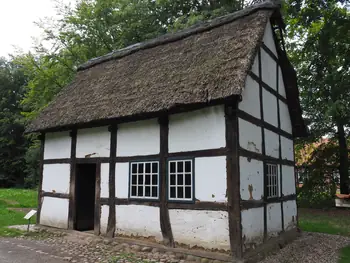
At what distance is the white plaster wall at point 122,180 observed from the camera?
319 inches

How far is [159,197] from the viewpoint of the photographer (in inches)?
290

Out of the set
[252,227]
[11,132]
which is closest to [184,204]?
[252,227]

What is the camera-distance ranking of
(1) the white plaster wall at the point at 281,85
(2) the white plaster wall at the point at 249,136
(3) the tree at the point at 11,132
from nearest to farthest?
(2) the white plaster wall at the point at 249,136 < (1) the white plaster wall at the point at 281,85 < (3) the tree at the point at 11,132

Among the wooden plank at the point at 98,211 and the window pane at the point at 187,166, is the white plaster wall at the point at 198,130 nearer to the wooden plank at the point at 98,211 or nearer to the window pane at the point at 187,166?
the window pane at the point at 187,166

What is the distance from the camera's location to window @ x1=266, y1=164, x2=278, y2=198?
802cm

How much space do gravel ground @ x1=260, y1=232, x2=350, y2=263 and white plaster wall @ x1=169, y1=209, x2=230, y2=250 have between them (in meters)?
1.15

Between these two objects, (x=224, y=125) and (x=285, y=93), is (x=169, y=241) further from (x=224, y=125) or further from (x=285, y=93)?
(x=285, y=93)

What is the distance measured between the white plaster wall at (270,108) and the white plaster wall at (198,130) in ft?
7.08

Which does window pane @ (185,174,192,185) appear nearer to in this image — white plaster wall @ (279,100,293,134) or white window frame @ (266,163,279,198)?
white window frame @ (266,163,279,198)

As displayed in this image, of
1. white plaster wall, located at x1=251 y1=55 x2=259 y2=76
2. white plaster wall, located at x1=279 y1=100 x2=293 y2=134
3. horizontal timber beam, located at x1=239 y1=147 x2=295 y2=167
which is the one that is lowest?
horizontal timber beam, located at x1=239 y1=147 x2=295 y2=167

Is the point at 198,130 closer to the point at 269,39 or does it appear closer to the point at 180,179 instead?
the point at 180,179

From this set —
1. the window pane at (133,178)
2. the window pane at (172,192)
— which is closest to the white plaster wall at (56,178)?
the window pane at (133,178)

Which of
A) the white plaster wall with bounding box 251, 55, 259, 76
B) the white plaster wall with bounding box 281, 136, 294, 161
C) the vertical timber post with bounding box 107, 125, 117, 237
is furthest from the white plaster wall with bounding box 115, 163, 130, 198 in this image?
the white plaster wall with bounding box 281, 136, 294, 161

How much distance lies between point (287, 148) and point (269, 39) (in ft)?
11.1
